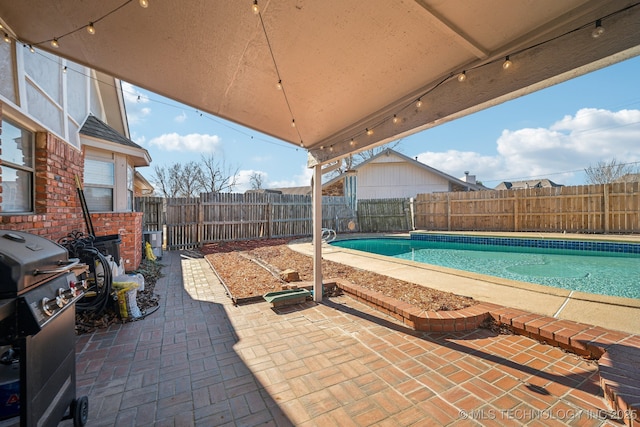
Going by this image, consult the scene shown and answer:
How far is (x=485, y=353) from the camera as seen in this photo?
2.54m

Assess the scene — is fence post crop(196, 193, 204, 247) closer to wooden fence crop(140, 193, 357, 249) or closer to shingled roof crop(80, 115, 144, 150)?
wooden fence crop(140, 193, 357, 249)

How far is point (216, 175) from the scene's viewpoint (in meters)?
24.8

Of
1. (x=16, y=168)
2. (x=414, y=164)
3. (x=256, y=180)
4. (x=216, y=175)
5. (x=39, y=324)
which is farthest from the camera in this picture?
(x=256, y=180)

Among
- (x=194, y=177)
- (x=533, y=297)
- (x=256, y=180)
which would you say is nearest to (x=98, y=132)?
(x=533, y=297)

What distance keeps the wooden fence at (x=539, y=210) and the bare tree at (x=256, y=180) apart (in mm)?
21714

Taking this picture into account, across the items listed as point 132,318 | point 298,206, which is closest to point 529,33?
point 132,318

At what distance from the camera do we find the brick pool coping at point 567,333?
181 centimetres

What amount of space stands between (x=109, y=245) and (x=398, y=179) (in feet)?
58.6

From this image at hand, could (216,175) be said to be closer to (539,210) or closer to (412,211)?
(412,211)

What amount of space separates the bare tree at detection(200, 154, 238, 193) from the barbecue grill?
24.2m

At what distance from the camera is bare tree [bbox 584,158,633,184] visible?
23.5 m

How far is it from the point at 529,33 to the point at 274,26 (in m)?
1.74

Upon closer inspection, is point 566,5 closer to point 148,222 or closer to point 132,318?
point 132,318

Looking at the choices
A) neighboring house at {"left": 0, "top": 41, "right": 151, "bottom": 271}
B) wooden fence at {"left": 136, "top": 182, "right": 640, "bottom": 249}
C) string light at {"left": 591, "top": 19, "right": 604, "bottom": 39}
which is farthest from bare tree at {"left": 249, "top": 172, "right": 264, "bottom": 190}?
string light at {"left": 591, "top": 19, "right": 604, "bottom": 39}
